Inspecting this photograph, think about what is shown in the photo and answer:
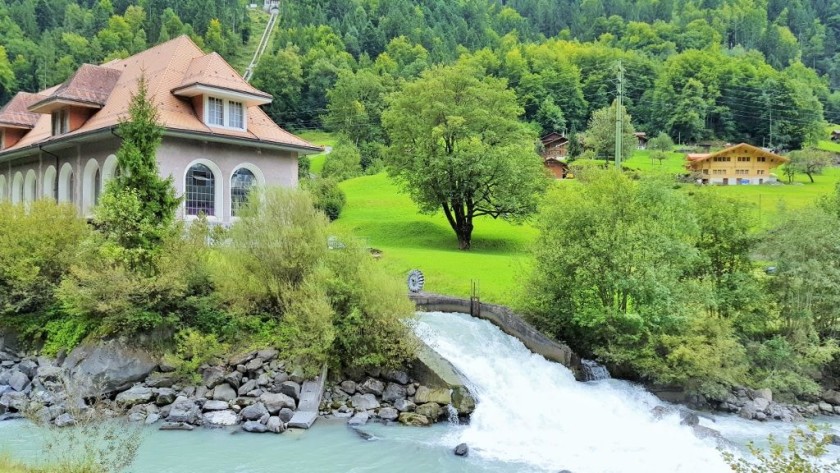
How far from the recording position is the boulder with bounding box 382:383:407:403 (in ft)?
60.8

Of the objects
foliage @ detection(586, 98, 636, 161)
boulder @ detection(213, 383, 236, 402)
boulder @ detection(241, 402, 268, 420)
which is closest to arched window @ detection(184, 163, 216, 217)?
boulder @ detection(213, 383, 236, 402)

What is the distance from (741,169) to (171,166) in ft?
242

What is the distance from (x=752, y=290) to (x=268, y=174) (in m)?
22.2

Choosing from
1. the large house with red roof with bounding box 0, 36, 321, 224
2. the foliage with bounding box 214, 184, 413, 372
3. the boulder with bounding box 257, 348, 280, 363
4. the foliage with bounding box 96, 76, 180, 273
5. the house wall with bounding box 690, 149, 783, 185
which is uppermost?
the house wall with bounding box 690, 149, 783, 185

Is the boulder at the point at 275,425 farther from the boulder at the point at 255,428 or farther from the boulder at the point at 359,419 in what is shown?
the boulder at the point at 359,419

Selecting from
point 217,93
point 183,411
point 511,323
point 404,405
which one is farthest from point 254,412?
point 217,93

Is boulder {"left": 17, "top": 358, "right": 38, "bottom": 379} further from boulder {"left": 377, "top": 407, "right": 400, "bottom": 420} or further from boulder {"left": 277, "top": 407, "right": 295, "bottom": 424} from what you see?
boulder {"left": 377, "top": 407, "right": 400, "bottom": 420}

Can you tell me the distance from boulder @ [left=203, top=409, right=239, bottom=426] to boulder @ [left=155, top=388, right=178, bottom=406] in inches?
55.7

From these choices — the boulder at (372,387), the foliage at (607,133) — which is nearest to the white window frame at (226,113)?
the boulder at (372,387)

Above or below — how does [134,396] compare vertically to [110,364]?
below

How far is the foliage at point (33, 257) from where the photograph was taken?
2100 centimetres

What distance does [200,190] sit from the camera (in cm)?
2827

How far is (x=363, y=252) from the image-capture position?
2022 cm

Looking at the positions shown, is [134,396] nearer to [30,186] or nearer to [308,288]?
[308,288]
